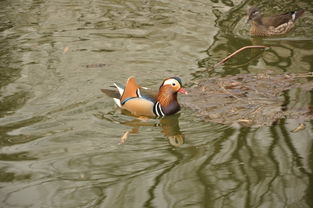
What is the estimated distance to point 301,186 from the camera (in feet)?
16.8

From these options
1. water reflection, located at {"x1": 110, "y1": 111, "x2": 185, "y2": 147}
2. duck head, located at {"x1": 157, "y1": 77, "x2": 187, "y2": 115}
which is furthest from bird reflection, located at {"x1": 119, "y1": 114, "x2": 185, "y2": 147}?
duck head, located at {"x1": 157, "y1": 77, "x2": 187, "y2": 115}

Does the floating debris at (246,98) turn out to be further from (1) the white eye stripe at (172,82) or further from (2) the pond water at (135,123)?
(1) the white eye stripe at (172,82)

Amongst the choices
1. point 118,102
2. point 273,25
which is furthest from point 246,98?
point 273,25

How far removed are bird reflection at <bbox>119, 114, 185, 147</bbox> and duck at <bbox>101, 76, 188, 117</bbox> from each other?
0.08m

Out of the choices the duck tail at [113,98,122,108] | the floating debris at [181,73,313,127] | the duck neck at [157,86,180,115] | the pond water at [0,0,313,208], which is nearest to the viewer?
the pond water at [0,0,313,208]

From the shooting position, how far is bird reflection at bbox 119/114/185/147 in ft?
20.4

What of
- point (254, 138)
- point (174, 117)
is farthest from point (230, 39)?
point (254, 138)

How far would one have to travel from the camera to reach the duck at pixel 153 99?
6.78m

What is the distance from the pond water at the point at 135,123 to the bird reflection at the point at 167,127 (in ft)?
0.05

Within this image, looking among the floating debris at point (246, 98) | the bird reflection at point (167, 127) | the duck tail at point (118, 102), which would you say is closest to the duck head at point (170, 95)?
the bird reflection at point (167, 127)

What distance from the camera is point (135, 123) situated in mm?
6684

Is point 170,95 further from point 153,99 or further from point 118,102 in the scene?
point 118,102

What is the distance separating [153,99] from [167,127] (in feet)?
1.42

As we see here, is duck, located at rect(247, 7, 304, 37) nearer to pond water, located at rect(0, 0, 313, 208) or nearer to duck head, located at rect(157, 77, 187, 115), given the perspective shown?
pond water, located at rect(0, 0, 313, 208)
